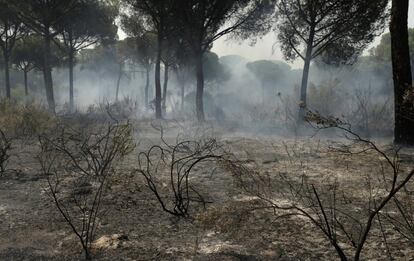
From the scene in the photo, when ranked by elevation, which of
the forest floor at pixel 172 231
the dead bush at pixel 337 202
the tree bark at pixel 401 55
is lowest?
the forest floor at pixel 172 231

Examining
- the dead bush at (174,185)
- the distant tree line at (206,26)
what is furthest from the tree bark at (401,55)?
the dead bush at (174,185)

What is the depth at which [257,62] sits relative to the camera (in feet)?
191

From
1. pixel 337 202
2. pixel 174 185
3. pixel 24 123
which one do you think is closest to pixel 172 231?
pixel 174 185

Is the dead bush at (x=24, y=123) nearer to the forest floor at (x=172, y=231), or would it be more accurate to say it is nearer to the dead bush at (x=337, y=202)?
the forest floor at (x=172, y=231)

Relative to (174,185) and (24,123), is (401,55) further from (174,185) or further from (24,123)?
(24,123)

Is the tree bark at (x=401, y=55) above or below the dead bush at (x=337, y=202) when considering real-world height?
above

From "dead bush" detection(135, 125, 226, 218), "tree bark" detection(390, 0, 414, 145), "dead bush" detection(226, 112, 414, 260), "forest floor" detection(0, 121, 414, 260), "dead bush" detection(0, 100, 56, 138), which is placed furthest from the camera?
"dead bush" detection(0, 100, 56, 138)

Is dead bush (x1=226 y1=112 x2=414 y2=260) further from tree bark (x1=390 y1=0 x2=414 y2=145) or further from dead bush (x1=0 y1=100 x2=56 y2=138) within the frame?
dead bush (x1=0 y1=100 x2=56 y2=138)

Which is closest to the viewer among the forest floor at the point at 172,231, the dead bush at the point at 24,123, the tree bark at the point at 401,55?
the forest floor at the point at 172,231

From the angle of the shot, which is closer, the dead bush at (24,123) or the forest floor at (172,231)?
the forest floor at (172,231)

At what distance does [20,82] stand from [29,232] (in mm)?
57659

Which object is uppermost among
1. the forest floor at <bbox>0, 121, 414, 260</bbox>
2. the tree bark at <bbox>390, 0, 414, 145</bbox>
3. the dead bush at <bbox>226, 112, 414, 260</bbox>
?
the tree bark at <bbox>390, 0, 414, 145</bbox>

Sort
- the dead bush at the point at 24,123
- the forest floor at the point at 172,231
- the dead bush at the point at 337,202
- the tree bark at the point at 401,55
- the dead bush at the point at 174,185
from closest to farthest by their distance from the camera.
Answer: the forest floor at the point at 172,231 → the dead bush at the point at 337,202 → the dead bush at the point at 174,185 → the tree bark at the point at 401,55 → the dead bush at the point at 24,123

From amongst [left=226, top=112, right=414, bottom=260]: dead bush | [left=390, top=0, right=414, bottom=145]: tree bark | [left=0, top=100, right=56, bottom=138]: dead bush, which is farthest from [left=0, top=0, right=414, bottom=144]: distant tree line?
[left=0, top=100, right=56, bottom=138]: dead bush
